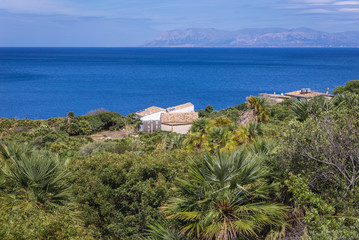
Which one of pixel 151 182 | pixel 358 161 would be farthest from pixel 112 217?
pixel 358 161

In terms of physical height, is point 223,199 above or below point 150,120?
above

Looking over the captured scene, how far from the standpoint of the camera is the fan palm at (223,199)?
21.4 ft

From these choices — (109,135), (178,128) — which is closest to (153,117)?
(178,128)

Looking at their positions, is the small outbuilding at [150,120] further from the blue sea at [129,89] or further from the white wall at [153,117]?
the blue sea at [129,89]

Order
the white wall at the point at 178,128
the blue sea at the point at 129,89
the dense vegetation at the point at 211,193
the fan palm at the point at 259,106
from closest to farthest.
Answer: the dense vegetation at the point at 211,193
the fan palm at the point at 259,106
the white wall at the point at 178,128
the blue sea at the point at 129,89

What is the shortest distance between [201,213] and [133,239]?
2.66 m

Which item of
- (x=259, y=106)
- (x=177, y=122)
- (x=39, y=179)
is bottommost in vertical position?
(x=177, y=122)

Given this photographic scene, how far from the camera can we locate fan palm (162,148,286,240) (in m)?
6.54

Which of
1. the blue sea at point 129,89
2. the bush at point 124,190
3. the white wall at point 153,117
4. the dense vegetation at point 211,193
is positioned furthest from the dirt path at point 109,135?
the dense vegetation at point 211,193

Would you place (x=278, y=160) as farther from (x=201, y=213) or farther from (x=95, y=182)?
(x=95, y=182)

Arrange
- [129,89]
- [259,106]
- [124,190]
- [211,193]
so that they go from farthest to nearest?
[129,89], [259,106], [124,190], [211,193]

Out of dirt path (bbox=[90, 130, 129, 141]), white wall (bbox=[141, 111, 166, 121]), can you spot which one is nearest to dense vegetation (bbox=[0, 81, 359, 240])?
dirt path (bbox=[90, 130, 129, 141])

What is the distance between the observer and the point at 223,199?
6766 mm

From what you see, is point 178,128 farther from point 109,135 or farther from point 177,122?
point 109,135
